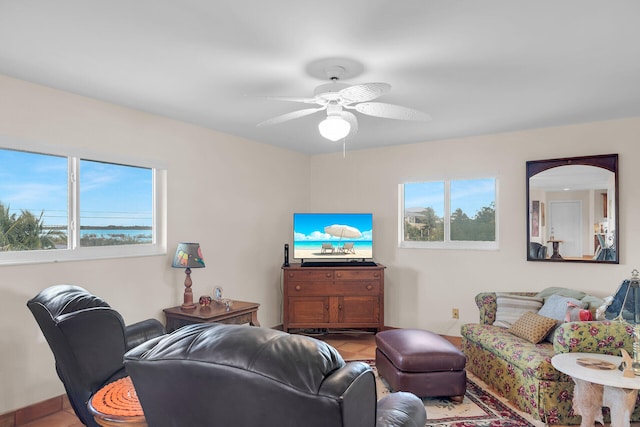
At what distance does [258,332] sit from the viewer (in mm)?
1105

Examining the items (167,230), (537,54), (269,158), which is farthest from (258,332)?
(269,158)

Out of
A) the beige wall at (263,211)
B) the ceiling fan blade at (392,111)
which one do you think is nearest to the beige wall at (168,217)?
the beige wall at (263,211)

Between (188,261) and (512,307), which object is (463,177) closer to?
(512,307)

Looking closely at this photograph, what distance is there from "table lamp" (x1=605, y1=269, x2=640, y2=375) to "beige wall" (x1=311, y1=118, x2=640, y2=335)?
1436 millimetres

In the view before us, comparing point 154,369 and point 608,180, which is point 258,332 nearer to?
point 154,369

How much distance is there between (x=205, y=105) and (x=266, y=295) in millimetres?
2578

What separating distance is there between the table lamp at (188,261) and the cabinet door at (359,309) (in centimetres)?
183

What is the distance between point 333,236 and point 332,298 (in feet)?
2.54

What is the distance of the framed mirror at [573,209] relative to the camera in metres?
4.16

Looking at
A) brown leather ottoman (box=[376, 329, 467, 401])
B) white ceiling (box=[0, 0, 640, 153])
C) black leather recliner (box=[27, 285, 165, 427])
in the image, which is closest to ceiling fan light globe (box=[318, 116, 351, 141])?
white ceiling (box=[0, 0, 640, 153])

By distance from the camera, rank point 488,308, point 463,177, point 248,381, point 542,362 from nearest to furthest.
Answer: point 248,381 → point 542,362 → point 488,308 → point 463,177

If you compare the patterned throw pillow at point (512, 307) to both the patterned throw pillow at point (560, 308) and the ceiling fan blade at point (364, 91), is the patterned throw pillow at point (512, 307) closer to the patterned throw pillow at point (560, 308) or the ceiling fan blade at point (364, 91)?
the patterned throw pillow at point (560, 308)

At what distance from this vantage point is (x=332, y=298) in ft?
16.6

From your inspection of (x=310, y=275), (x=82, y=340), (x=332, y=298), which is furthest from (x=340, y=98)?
(x=332, y=298)
